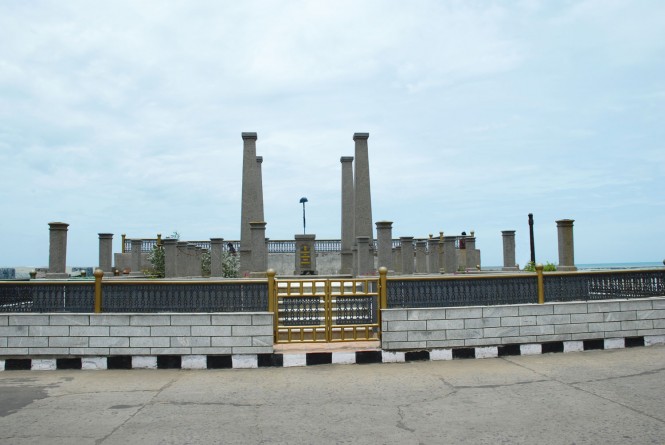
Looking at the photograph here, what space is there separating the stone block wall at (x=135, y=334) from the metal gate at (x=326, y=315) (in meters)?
0.67

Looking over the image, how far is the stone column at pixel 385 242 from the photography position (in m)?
17.9

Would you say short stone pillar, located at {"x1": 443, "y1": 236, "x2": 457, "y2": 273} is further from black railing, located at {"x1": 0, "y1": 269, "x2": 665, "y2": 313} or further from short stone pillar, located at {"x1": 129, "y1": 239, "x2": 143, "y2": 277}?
short stone pillar, located at {"x1": 129, "y1": 239, "x2": 143, "y2": 277}

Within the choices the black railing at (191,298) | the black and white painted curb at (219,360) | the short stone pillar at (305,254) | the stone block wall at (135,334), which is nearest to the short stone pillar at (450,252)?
the short stone pillar at (305,254)

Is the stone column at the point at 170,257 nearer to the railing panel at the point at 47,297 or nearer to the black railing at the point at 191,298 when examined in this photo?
the railing panel at the point at 47,297

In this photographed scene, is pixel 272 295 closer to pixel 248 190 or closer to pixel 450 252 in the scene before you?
pixel 248 190

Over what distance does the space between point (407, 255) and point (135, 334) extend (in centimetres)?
1563

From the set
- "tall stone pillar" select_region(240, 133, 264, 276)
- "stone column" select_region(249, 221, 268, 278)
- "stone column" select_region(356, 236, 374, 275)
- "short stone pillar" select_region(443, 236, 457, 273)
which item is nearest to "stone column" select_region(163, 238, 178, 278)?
"tall stone pillar" select_region(240, 133, 264, 276)

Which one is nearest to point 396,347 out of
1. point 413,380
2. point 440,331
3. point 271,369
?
point 440,331

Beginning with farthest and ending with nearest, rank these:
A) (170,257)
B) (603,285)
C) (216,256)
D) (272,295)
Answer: (216,256) < (170,257) < (603,285) < (272,295)

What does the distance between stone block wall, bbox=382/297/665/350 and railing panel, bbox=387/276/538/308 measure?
19 centimetres

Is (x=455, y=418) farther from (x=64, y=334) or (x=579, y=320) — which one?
(x=64, y=334)

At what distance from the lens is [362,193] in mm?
22234

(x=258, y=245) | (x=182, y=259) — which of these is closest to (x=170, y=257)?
(x=182, y=259)

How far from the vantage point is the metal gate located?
9.59 metres
